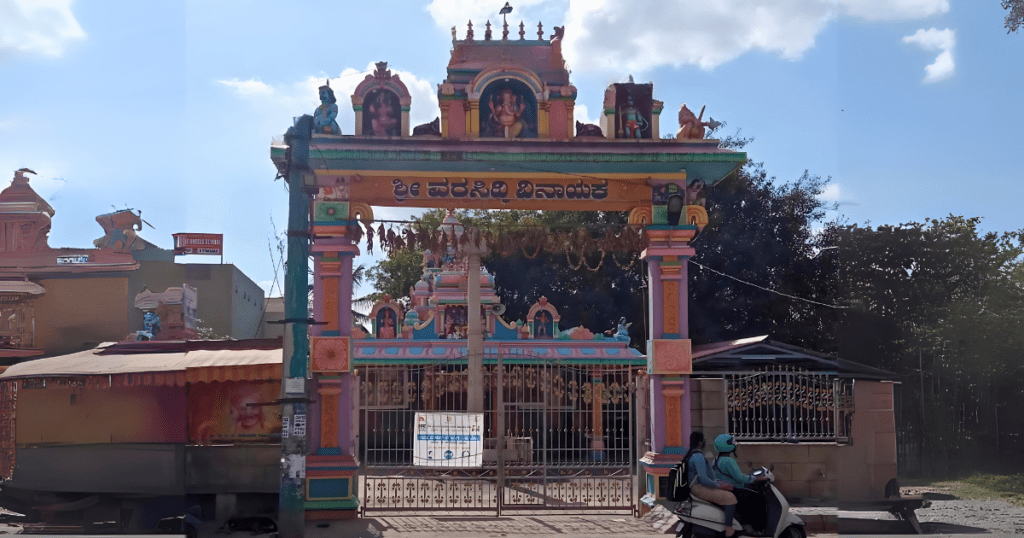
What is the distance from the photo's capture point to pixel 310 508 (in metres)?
11.3

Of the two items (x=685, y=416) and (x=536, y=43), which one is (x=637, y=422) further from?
(x=536, y=43)

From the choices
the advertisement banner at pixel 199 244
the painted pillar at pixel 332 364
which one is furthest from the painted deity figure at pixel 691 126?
the advertisement banner at pixel 199 244

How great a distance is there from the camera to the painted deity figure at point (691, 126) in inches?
485

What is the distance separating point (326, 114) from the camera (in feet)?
39.7

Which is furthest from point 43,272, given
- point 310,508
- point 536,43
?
point 536,43

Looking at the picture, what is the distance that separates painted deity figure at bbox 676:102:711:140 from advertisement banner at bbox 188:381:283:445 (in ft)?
22.5

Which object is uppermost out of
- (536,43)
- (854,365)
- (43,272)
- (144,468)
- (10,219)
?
(536,43)

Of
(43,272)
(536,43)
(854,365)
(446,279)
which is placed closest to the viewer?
(536,43)

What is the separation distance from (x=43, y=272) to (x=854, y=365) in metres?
17.3

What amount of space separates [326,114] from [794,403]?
784 cm

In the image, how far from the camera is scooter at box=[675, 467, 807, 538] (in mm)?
8391

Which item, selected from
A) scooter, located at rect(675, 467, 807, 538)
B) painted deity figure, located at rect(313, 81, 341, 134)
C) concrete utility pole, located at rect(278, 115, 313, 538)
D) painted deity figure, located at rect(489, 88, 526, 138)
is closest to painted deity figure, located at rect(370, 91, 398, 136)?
painted deity figure, located at rect(313, 81, 341, 134)

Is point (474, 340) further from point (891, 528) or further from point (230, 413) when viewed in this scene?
point (891, 528)

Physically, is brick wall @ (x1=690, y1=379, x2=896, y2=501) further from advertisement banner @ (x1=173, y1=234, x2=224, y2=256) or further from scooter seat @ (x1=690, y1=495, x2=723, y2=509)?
advertisement banner @ (x1=173, y1=234, x2=224, y2=256)
